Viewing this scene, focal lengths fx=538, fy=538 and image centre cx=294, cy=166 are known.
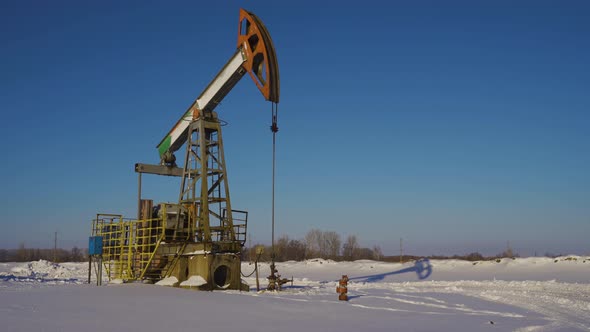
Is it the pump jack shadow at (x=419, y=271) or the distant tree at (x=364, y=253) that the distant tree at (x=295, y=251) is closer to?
the distant tree at (x=364, y=253)

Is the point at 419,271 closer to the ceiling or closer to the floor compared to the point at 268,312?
closer to the floor

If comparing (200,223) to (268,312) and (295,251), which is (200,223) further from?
(295,251)

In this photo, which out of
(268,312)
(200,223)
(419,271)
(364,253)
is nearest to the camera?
→ (268,312)

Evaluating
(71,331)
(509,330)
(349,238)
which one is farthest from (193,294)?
(349,238)

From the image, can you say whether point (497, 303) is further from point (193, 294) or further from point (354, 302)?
point (193, 294)

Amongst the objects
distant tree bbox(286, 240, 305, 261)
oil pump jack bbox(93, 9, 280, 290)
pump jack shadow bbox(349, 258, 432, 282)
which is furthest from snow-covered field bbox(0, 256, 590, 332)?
distant tree bbox(286, 240, 305, 261)

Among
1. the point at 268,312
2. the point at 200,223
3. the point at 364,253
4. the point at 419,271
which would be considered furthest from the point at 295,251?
the point at 268,312

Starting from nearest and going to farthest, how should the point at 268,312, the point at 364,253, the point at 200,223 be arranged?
1. the point at 268,312
2. the point at 200,223
3. the point at 364,253

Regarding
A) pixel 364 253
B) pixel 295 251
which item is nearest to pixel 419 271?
pixel 295 251

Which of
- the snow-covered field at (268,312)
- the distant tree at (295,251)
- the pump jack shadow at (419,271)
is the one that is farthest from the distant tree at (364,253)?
the snow-covered field at (268,312)

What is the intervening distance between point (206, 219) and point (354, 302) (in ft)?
16.7

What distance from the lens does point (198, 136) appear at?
646 inches

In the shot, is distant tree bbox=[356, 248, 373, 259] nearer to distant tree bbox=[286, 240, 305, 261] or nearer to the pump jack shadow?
distant tree bbox=[286, 240, 305, 261]

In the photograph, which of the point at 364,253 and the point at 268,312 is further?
the point at 364,253
